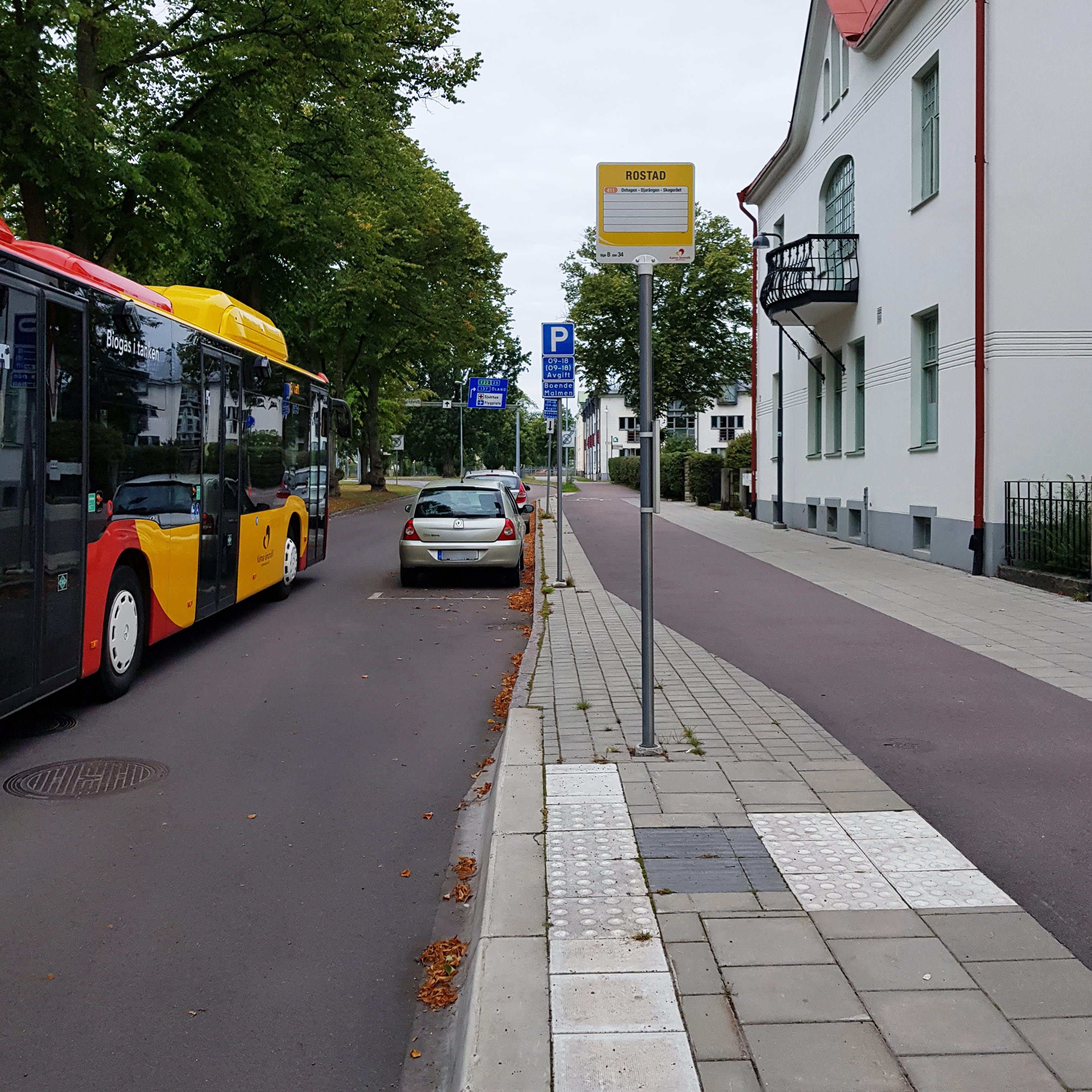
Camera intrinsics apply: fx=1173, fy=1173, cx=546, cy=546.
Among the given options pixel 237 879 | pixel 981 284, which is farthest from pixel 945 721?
pixel 981 284

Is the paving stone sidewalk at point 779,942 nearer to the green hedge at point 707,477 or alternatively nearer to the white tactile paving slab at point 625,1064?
the white tactile paving slab at point 625,1064

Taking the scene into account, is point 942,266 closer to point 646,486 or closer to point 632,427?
point 646,486

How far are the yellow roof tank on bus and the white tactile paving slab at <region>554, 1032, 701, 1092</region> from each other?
8.07 m

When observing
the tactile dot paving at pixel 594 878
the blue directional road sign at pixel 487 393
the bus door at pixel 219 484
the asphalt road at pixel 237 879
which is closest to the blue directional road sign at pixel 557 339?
the bus door at pixel 219 484

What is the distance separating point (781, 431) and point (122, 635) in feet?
68.2

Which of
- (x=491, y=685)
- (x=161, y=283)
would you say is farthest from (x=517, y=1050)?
(x=161, y=283)

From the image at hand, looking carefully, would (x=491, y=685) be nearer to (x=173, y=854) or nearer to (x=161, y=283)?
(x=173, y=854)

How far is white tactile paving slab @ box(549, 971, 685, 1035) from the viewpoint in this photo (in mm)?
3109

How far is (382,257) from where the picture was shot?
31688mm

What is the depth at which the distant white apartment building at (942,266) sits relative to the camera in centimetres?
1516

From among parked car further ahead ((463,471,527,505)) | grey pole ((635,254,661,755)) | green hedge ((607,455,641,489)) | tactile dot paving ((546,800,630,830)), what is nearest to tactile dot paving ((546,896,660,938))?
tactile dot paving ((546,800,630,830))

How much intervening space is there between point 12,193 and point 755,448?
18.0 metres

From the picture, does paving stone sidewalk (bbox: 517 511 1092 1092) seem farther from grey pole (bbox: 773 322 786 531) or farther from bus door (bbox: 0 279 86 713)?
grey pole (bbox: 773 322 786 531)

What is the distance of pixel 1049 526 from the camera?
14.1m
